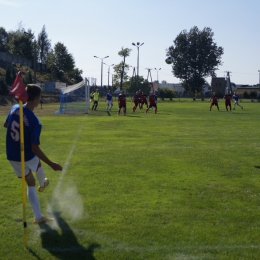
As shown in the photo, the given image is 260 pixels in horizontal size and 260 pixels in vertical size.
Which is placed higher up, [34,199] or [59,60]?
[59,60]

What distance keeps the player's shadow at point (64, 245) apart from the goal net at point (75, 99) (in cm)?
2895

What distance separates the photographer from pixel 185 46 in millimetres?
112438

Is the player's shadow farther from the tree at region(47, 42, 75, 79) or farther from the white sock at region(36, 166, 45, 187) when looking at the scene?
the tree at region(47, 42, 75, 79)

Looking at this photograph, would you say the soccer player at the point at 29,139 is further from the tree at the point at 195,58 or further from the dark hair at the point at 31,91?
the tree at the point at 195,58

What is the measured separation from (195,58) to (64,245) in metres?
109

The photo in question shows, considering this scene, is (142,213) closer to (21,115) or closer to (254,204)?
(254,204)

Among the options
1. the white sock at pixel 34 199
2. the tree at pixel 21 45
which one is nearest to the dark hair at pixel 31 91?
the white sock at pixel 34 199

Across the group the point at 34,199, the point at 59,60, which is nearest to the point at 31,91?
the point at 34,199

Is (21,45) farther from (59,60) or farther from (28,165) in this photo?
(28,165)

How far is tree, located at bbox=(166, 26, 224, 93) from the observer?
111 meters

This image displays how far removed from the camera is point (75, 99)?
42375mm

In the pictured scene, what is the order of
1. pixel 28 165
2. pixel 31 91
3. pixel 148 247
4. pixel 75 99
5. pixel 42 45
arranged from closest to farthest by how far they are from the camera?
pixel 148 247 → pixel 31 91 → pixel 28 165 → pixel 75 99 → pixel 42 45

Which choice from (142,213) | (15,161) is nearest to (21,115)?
(15,161)

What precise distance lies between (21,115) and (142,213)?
2.52 metres
